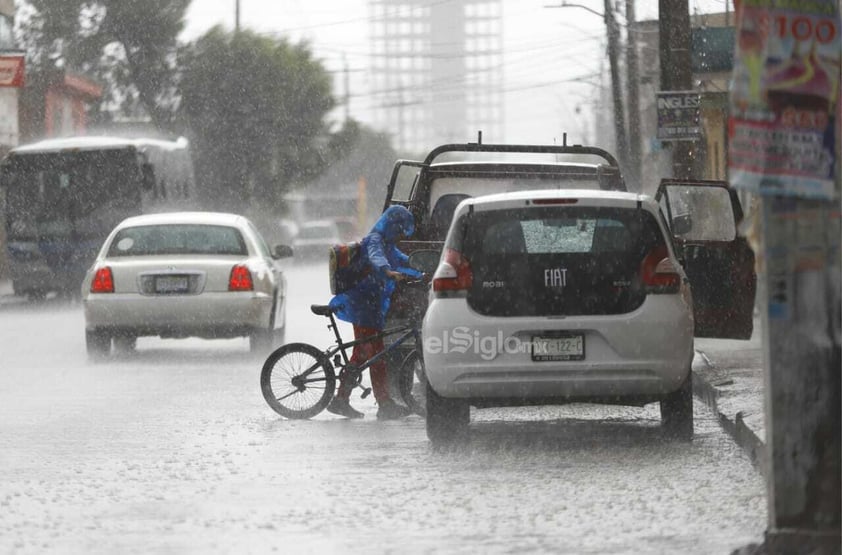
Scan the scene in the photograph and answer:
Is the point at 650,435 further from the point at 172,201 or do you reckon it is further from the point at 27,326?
the point at 172,201

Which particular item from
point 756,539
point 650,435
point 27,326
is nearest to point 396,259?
point 650,435

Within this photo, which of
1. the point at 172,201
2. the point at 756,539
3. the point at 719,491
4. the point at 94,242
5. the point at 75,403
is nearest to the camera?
the point at 756,539

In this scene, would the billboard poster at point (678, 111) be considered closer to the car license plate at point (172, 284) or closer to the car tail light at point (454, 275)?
the car license plate at point (172, 284)

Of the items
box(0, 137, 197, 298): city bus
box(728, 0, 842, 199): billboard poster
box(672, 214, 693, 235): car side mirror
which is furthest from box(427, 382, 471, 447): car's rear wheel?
box(0, 137, 197, 298): city bus

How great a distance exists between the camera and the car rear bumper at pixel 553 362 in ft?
37.5

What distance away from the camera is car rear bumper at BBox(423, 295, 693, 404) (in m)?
11.4

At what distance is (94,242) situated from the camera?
3531cm

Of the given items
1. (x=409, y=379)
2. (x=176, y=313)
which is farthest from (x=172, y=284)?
(x=409, y=379)

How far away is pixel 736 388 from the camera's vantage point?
14.5 meters

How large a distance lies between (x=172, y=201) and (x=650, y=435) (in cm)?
2765

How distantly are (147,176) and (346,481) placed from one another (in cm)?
2674

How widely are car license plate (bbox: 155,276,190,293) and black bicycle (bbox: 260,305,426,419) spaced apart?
235 inches

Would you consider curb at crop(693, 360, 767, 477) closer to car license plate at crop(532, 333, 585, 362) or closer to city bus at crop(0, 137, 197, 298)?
car license plate at crop(532, 333, 585, 362)

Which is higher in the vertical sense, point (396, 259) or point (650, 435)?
point (396, 259)
